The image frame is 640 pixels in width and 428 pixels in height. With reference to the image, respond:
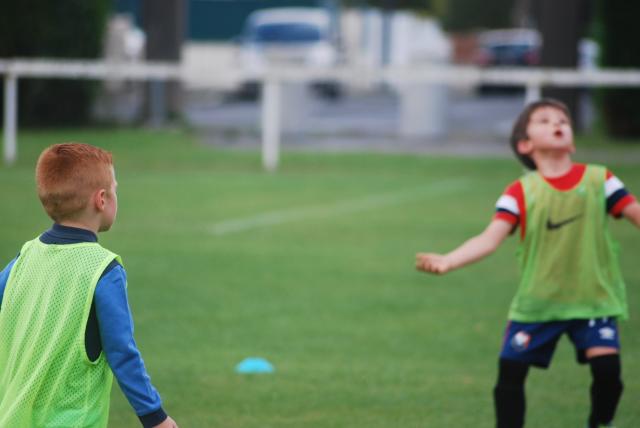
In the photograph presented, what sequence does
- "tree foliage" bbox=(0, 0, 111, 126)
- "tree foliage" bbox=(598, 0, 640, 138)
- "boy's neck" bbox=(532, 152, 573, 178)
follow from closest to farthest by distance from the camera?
"boy's neck" bbox=(532, 152, 573, 178), "tree foliage" bbox=(598, 0, 640, 138), "tree foliage" bbox=(0, 0, 111, 126)

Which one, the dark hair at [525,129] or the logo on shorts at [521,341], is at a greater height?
the dark hair at [525,129]

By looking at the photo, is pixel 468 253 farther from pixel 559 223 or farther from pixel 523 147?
pixel 523 147

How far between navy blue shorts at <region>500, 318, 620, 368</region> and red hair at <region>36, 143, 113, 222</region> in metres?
2.09

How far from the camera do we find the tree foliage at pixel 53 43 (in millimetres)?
22062

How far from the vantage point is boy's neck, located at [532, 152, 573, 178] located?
5066 mm

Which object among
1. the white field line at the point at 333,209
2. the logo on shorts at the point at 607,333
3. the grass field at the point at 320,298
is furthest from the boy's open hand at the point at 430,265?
the white field line at the point at 333,209

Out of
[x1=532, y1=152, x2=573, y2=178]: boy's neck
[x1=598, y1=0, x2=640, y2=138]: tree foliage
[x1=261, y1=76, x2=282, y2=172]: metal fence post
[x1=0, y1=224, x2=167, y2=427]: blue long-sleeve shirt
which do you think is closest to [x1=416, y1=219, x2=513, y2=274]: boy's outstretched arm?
[x1=532, y1=152, x2=573, y2=178]: boy's neck

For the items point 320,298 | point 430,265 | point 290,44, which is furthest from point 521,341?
point 290,44

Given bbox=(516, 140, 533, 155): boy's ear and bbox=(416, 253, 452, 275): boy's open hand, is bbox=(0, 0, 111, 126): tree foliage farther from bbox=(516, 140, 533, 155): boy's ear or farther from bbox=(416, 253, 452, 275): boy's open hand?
bbox=(416, 253, 452, 275): boy's open hand

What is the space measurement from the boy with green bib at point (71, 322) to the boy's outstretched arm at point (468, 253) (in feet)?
4.36

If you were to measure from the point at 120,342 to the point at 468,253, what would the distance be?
1769mm

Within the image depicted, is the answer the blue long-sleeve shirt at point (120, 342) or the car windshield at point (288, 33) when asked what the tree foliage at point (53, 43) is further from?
the blue long-sleeve shirt at point (120, 342)

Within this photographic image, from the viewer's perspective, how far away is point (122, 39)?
44125 mm

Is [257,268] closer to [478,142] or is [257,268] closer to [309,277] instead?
[309,277]
